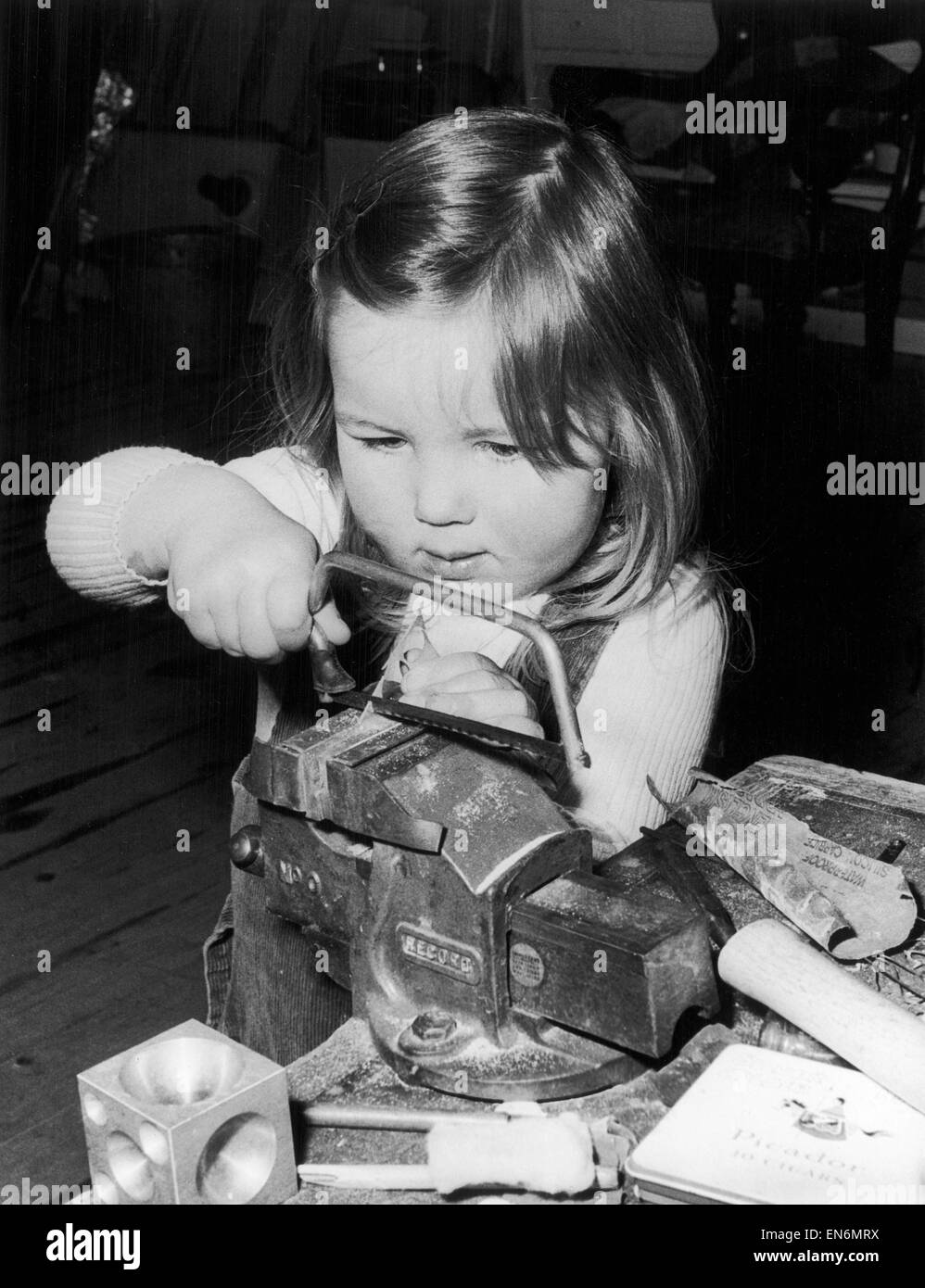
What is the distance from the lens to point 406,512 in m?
1.21

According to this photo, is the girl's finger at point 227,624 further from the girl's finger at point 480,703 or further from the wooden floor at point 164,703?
the wooden floor at point 164,703

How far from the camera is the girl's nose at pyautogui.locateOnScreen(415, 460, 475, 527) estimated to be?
1.15 meters

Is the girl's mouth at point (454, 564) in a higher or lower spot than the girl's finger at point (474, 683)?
higher

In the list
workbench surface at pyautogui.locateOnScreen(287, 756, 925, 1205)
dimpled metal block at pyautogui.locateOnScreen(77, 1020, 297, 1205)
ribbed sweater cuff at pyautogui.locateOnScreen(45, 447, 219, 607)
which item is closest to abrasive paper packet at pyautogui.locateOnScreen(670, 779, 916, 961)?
workbench surface at pyautogui.locateOnScreen(287, 756, 925, 1205)

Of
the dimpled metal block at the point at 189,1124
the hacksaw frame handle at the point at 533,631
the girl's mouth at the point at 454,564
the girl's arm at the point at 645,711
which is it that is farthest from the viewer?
the girl's arm at the point at 645,711

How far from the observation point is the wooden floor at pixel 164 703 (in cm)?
209

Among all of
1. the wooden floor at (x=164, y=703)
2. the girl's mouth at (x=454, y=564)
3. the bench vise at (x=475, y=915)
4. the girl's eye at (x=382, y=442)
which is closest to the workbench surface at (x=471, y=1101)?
the bench vise at (x=475, y=915)

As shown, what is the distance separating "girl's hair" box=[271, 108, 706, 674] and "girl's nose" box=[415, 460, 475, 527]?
60 mm

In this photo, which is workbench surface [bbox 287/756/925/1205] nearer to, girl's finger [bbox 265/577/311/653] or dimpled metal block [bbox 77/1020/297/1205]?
dimpled metal block [bbox 77/1020/297/1205]

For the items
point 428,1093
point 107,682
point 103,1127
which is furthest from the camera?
point 107,682

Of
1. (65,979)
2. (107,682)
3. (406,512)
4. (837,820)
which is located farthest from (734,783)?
(107,682)

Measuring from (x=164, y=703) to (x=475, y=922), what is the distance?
2.20 meters

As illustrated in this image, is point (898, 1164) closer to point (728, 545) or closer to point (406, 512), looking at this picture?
point (406, 512)

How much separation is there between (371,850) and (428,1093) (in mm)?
161
